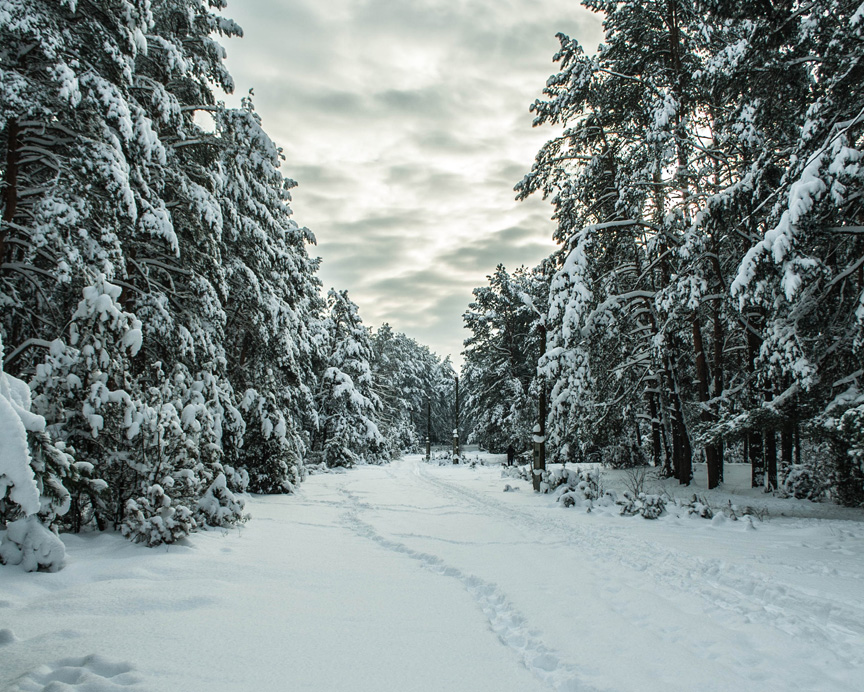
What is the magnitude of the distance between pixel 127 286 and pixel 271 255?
15.4ft

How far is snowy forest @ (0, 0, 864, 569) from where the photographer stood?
6.39 metres

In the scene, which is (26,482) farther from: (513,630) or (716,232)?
(716,232)

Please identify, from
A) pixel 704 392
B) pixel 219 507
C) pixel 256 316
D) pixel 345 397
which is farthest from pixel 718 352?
pixel 345 397

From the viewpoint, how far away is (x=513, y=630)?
3861 millimetres

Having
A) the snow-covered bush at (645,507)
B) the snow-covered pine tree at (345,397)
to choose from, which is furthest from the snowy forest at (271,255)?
the snow-covered pine tree at (345,397)

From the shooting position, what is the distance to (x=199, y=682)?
2887 mm

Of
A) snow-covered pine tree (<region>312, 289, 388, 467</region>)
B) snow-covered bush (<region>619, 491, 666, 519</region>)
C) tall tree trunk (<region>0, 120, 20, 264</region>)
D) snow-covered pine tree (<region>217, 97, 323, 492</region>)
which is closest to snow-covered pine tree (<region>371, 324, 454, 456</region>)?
snow-covered pine tree (<region>312, 289, 388, 467</region>)

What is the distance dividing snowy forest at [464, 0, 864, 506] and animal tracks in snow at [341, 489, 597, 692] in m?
5.20

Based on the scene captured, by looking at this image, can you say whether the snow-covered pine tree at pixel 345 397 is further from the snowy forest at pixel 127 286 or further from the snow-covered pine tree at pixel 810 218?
the snow-covered pine tree at pixel 810 218

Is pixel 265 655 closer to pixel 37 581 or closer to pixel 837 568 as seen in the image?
pixel 37 581

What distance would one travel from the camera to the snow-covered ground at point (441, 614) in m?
3.05

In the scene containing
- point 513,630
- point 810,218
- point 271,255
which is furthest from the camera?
point 271,255

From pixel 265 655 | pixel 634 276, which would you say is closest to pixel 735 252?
pixel 634 276

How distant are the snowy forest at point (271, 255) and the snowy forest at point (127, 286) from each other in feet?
0.13
